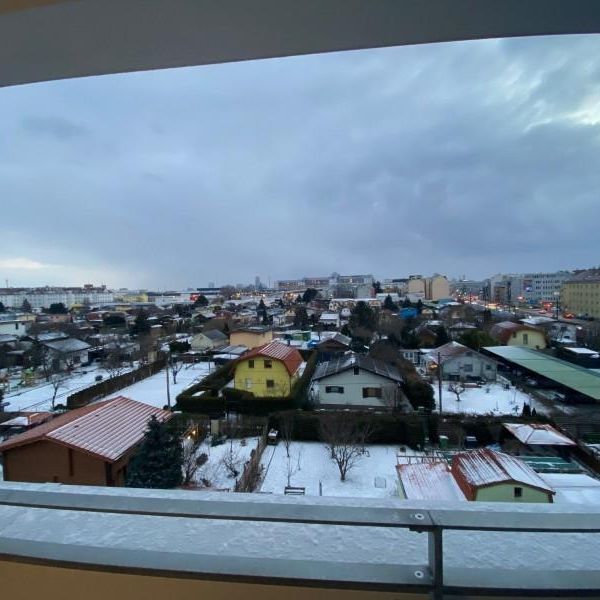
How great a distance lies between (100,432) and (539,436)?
5.22m

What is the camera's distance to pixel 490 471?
3275 millimetres

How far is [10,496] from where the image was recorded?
49 cm

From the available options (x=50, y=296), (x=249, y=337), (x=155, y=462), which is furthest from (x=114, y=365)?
(x=50, y=296)

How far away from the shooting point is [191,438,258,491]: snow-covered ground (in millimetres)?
3986

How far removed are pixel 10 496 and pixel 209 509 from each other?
0.94ft

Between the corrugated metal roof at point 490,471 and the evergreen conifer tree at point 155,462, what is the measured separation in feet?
8.57

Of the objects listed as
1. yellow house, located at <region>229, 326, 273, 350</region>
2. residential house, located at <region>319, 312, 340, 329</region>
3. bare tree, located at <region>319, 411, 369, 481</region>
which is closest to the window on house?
bare tree, located at <region>319, 411, 369, 481</region>

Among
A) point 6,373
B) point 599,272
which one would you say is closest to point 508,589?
point 6,373

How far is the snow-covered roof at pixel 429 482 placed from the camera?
10.3 ft

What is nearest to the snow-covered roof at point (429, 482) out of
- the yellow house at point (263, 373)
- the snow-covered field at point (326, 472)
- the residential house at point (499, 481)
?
the residential house at point (499, 481)

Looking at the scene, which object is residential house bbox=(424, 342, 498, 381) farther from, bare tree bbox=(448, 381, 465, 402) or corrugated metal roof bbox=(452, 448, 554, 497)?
corrugated metal roof bbox=(452, 448, 554, 497)

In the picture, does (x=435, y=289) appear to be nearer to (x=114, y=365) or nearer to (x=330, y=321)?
(x=330, y=321)

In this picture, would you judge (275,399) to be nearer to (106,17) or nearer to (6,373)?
(106,17)

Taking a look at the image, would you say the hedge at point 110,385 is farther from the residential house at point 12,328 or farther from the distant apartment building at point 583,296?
the distant apartment building at point 583,296
